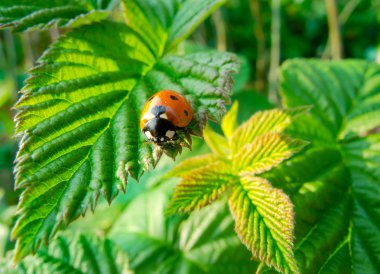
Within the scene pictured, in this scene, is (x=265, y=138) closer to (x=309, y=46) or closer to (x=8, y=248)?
(x=8, y=248)

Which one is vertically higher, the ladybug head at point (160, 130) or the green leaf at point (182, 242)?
the ladybug head at point (160, 130)

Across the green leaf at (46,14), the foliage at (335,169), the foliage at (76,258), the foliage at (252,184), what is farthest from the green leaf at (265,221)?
the green leaf at (46,14)

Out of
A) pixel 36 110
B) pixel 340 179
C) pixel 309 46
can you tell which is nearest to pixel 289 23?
pixel 309 46

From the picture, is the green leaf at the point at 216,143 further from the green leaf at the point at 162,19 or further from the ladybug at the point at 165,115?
the green leaf at the point at 162,19

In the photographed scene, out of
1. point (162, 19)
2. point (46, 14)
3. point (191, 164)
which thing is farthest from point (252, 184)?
point (46, 14)

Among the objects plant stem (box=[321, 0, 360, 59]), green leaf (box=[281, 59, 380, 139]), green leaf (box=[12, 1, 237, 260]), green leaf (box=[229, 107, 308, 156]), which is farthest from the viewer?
plant stem (box=[321, 0, 360, 59])

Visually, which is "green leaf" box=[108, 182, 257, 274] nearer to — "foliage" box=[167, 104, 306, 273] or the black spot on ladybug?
"foliage" box=[167, 104, 306, 273]

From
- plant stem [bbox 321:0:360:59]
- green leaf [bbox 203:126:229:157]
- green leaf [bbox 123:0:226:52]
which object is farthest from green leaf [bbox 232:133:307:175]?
plant stem [bbox 321:0:360:59]
